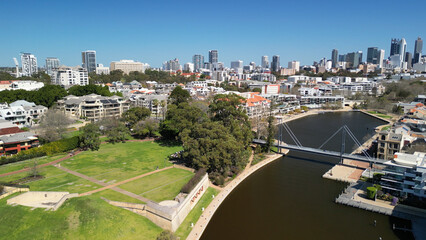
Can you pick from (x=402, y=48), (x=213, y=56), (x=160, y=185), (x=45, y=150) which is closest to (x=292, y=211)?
(x=160, y=185)

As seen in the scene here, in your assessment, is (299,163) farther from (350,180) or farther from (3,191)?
(3,191)

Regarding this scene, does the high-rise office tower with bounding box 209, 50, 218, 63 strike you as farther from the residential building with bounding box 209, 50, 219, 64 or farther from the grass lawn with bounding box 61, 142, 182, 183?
the grass lawn with bounding box 61, 142, 182, 183

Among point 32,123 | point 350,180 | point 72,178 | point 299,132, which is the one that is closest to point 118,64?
point 32,123

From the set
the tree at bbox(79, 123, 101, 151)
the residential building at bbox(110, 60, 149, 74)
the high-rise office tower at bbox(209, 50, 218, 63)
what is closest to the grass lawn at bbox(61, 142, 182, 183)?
the tree at bbox(79, 123, 101, 151)

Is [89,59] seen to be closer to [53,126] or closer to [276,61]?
[276,61]

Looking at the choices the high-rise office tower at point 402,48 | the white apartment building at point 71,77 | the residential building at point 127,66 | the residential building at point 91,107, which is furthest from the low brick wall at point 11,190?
the high-rise office tower at point 402,48

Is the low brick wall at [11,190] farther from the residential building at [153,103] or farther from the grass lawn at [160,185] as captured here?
the residential building at [153,103]
